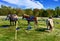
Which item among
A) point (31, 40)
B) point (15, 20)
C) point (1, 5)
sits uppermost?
point (1, 5)

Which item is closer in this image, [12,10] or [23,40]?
[23,40]

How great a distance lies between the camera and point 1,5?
14.1 m

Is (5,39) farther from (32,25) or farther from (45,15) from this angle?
(45,15)

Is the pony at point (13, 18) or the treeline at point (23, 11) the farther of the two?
the pony at point (13, 18)

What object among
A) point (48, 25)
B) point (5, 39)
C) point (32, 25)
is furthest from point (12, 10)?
point (5, 39)

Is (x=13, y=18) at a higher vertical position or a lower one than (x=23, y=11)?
lower

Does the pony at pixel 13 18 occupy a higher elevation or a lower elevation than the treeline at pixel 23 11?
lower

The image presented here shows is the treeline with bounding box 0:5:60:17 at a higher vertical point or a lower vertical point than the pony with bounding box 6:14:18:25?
higher

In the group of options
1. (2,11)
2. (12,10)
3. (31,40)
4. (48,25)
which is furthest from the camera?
(12,10)

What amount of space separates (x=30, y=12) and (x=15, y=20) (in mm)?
1324

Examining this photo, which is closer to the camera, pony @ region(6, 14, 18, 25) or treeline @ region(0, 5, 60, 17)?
treeline @ region(0, 5, 60, 17)

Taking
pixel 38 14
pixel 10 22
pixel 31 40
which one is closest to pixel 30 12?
pixel 38 14

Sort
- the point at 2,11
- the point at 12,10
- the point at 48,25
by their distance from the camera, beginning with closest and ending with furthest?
the point at 48,25, the point at 2,11, the point at 12,10

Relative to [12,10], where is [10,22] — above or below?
below
